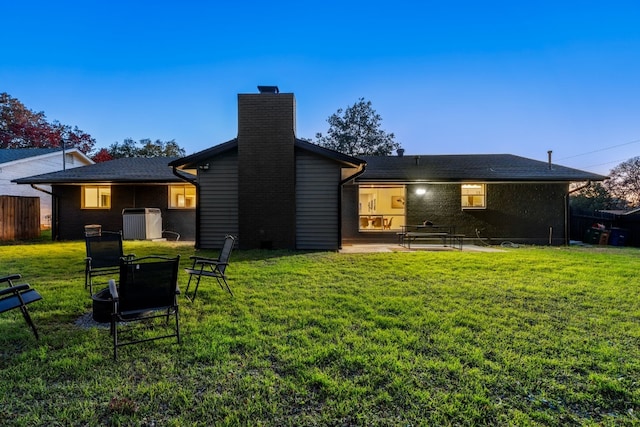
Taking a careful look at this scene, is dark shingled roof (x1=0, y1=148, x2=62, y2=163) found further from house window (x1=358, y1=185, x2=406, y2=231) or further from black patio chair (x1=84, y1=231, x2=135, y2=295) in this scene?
house window (x1=358, y1=185, x2=406, y2=231)

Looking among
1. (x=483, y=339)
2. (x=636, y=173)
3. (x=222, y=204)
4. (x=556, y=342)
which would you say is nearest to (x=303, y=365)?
(x=483, y=339)

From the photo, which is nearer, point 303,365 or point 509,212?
point 303,365

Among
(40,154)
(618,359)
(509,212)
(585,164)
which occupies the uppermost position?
(585,164)

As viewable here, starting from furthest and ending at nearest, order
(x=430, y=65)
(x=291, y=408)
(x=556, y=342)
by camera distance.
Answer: (x=430, y=65)
(x=556, y=342)
(x=291, y=408)

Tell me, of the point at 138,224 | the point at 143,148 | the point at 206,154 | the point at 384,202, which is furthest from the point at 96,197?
the point at 143,148

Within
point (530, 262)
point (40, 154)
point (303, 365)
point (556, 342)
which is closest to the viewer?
point (303, 365)

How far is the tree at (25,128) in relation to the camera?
1059 inches

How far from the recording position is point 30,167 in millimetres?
17016

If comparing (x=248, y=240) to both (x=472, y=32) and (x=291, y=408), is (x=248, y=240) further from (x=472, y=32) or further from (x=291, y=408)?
(x=472, y=32)

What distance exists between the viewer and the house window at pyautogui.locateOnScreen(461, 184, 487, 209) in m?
11.1

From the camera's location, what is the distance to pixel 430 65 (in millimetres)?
14969

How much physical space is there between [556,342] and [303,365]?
2.50 meters

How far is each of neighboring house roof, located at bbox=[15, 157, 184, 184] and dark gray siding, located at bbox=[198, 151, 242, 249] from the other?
2.76m

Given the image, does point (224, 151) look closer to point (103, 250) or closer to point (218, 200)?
point (218, 200)
